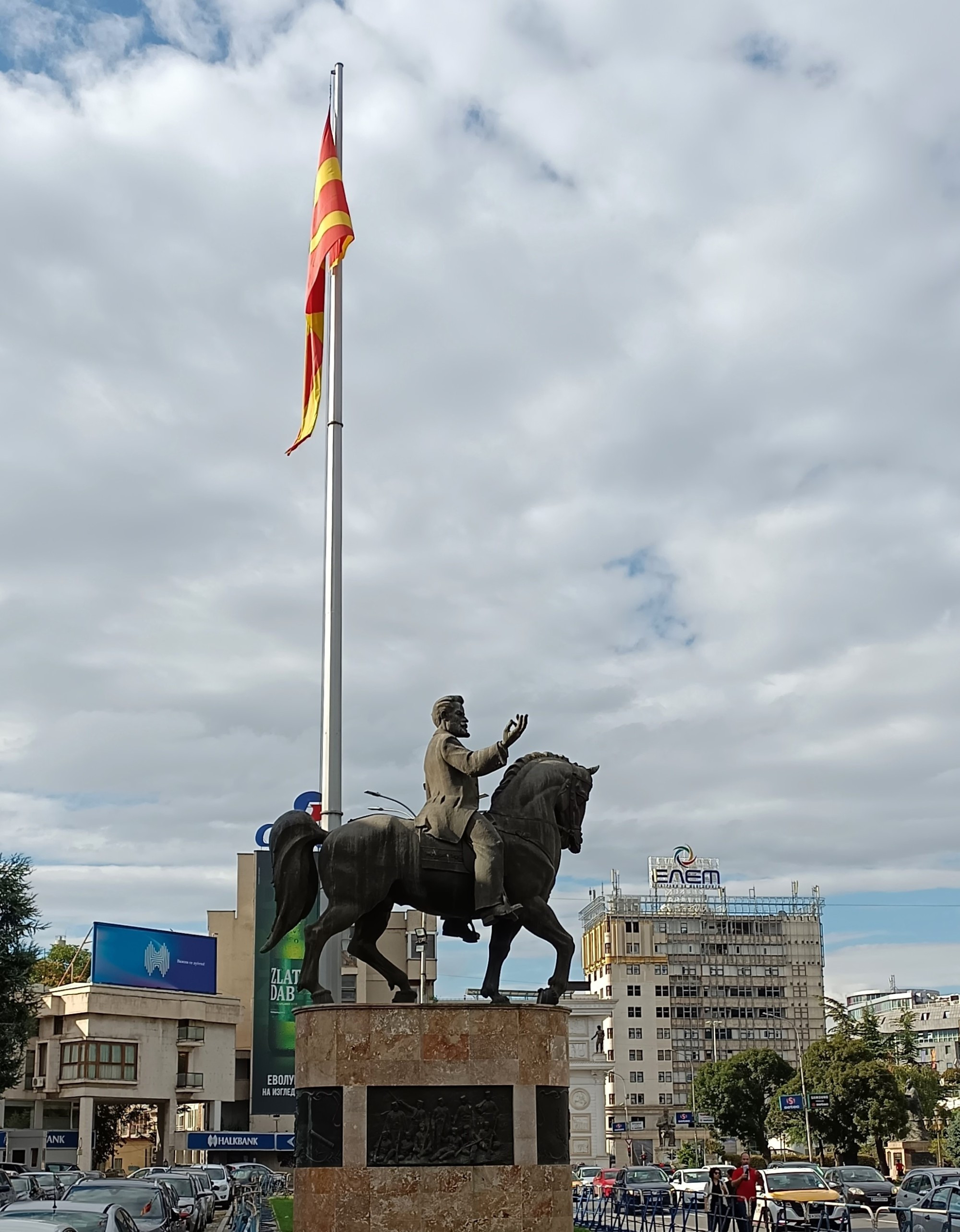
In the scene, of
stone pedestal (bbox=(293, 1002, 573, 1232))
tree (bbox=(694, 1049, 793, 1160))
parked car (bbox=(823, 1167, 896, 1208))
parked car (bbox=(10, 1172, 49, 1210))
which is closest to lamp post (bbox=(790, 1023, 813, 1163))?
tree (bbox=(694, 1049, 793, 1160))

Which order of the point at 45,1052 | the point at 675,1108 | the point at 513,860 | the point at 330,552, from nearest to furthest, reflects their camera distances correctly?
the point at 513,860
the point at 330,552
the point at 45,1052
the point at 675,1108

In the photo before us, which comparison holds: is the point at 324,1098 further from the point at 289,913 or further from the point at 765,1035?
the point at 765,1035

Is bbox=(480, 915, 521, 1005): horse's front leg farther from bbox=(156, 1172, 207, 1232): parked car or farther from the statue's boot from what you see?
bbox=(156, 1172, 207, 1232): parked car

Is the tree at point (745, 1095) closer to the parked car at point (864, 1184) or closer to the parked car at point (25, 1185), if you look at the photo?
the parked car at point (864, 1184)

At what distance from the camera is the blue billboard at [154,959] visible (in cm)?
6400

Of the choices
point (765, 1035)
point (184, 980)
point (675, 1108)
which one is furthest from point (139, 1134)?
point (765, 1035)

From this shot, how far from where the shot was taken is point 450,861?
16.0 metres

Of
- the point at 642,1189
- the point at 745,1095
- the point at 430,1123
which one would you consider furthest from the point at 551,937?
the point at 745,1095

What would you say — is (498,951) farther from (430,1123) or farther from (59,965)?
(59,965)

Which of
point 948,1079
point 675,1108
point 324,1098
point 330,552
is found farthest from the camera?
point 675,1108

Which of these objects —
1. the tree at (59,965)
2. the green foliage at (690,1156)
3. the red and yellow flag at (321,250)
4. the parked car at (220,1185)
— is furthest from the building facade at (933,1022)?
the red and yellow flag at (321,250)

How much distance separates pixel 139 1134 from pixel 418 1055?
7943 centimetres

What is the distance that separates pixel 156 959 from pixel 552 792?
54322mm

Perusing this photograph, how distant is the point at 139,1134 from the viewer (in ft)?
285
